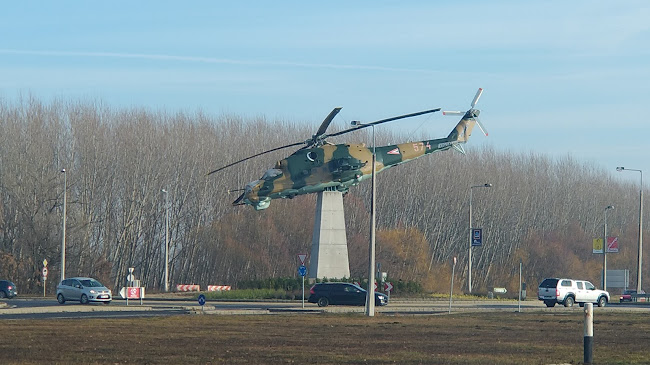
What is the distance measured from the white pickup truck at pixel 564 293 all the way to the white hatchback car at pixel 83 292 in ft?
74.3

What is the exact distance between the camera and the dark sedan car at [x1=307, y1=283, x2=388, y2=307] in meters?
49.9

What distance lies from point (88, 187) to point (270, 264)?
17348 mm

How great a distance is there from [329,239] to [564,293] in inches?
569

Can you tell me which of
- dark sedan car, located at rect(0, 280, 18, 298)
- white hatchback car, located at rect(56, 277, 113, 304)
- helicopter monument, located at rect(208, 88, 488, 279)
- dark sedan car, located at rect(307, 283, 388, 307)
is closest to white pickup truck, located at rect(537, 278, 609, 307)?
dark sedan car, located at rect(307, 283, 388, 307)

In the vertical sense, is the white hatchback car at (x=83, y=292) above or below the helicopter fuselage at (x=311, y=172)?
below

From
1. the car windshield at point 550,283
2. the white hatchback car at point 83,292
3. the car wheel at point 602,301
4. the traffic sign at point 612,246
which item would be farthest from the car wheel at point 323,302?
the traffic sign at point 612,246

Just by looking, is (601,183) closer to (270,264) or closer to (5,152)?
(270,264)

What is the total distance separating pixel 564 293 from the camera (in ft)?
177

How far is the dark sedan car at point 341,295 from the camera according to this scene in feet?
164

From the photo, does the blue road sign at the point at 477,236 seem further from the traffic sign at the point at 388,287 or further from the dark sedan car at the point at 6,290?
the dark sedan car at the point at 6,290

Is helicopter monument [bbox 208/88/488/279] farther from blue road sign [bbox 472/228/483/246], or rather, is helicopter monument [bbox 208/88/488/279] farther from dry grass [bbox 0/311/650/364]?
dry grass [bbox 0/311/650/364]

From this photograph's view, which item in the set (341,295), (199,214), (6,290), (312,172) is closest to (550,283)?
(341,295)

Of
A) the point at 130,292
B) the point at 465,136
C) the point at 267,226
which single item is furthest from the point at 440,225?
the point at 130,292

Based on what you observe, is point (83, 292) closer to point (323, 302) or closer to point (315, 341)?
point (323, 302)
